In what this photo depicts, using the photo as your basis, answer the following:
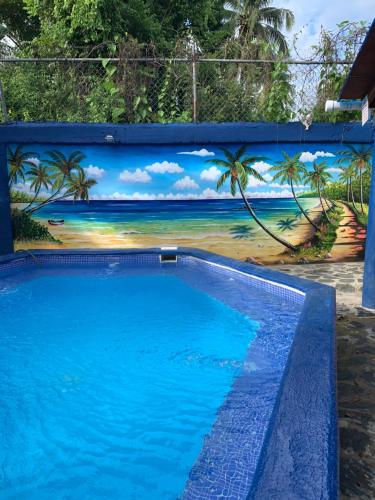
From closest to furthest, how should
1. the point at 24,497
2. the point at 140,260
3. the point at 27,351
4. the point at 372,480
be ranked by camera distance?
the point at 372,480 < the point at 24,497 < the point at 27,351 < the point at 140,260

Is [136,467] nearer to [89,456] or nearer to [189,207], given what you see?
[89,456]

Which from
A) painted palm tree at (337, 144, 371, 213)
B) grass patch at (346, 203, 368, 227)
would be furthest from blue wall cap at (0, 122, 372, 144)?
grass patch at (346, 203, 368, 227)

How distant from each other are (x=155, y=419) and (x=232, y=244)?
5.01m

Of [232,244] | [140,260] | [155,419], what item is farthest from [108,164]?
[155,419]

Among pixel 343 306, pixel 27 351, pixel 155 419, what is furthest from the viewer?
pixel 343 306

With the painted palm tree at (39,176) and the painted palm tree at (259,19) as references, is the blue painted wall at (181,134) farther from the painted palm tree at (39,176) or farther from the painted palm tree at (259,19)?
the painted palm tree at (259,19)

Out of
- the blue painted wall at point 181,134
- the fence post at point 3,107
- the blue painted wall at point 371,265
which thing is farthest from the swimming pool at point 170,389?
the fence post at point 3,107

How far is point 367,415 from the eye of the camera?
2879mm

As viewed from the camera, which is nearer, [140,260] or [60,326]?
[60,326]

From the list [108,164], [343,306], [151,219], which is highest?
[108,164]

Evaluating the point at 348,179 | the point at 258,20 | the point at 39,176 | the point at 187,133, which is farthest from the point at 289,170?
the point at 258,20

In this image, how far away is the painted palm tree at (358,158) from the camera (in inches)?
301

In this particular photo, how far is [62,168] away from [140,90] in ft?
6.71

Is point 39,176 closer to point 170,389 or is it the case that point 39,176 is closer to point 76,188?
point 76,188
